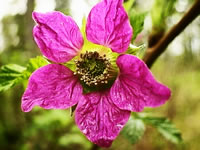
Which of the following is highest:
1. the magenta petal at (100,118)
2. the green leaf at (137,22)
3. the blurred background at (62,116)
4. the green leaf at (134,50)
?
the green leaf at (137,22)

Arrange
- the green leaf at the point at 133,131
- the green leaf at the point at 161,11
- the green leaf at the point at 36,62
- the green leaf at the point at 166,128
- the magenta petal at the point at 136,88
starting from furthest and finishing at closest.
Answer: the green leaf at the point at 166,128 → the green leaf at the point at 133,131 → the green leaf at the point at 161,11 → the green leaf at the point at 36,62 → the magenta petal at the point at 136,88

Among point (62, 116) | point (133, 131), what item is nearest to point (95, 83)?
point (133, 131)

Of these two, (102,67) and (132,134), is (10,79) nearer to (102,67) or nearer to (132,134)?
(102,67)

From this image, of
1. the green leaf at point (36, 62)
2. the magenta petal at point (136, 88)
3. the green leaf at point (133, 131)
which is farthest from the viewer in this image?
the green leaf at point (133, 131)

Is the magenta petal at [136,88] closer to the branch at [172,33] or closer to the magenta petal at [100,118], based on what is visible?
the magenta petal at [100,118]

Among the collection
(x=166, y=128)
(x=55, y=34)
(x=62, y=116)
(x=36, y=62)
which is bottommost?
(x=62, y=116)

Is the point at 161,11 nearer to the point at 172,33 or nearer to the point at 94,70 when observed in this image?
the point at 172,33

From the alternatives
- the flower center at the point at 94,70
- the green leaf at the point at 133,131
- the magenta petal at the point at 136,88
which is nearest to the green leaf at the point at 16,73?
the flower center at the point at 94,70

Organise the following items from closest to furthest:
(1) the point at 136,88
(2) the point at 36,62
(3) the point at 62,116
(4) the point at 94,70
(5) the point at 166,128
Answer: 1. (1) the point at 136,88
2. (2) the point at 36,62
3. (4) the point at 94,70
4. (5) the point at 166,128
5. (3) the point at 62,116
